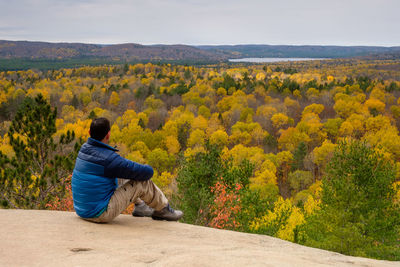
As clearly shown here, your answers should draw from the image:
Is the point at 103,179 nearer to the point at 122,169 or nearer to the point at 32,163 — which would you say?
the point at 122,169

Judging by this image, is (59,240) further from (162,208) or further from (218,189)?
(218,189)

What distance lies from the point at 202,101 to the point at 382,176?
8743cm

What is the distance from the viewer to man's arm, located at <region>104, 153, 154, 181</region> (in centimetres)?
600

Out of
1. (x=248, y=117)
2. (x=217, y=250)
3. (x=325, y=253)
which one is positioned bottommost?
(x=248, y=117)

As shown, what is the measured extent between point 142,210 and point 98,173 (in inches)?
68.6

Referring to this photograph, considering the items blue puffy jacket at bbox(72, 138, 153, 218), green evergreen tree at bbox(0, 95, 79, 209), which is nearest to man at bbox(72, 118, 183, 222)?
blue puffy jacket at bbox(72, 138, 153, 218)

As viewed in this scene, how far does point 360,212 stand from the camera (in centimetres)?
1809

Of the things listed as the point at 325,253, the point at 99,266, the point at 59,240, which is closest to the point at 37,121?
the point at 59,240

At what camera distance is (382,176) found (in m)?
18.2

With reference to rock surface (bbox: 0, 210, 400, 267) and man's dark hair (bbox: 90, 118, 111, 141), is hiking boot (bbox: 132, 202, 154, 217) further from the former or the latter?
man's dark hair (bbox: 90, 118, 111, 141)

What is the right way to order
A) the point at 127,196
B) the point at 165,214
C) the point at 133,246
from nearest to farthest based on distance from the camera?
the point at 133,246
the point at 127,196
the point at 165,214

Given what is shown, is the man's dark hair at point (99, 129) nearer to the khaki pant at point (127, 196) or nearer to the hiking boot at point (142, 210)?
the khaki pant at point (127, 196)

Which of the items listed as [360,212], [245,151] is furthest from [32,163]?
[245,151]

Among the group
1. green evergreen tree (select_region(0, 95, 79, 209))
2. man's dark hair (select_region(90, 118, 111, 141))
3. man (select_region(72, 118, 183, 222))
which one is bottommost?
green evergreen tree (select_region(0, 95, 79, 209))
